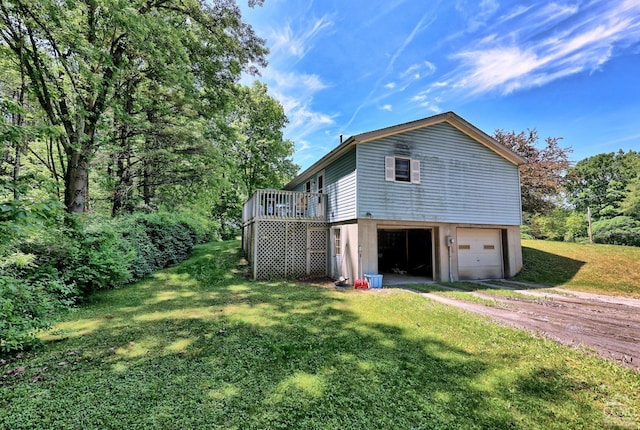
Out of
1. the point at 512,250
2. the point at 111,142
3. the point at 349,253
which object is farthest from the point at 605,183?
the point at 111,142

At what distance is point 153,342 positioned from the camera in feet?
14.4

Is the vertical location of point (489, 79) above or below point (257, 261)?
above

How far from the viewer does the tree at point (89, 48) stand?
7.30 metres

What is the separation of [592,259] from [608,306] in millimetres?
6767

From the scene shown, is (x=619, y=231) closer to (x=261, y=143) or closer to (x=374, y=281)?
(x=374, y=281)

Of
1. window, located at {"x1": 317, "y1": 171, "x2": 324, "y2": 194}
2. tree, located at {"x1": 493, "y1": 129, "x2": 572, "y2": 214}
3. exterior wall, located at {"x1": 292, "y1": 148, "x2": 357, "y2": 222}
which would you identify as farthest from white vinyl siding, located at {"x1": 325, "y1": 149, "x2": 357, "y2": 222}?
tree, located at {"x1": 493, "y1": 129, "x2": 572, "y2": 214}

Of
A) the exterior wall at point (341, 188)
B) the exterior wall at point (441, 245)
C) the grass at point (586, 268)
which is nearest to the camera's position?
the grass at point (586, 268)

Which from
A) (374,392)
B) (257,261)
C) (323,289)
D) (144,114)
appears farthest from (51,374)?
(144,114)

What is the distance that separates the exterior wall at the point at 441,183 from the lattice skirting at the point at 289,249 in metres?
3.01

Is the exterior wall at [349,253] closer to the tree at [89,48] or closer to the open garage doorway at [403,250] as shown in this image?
the open garage doorway at [403,250]

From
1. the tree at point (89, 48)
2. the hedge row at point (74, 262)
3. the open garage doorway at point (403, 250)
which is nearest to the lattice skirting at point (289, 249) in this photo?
the hedge row at point (74, 262)

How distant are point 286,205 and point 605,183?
49127mm

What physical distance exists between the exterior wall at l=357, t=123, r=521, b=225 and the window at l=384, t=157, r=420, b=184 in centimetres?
19

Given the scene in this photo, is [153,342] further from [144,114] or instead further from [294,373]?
[144,114]
